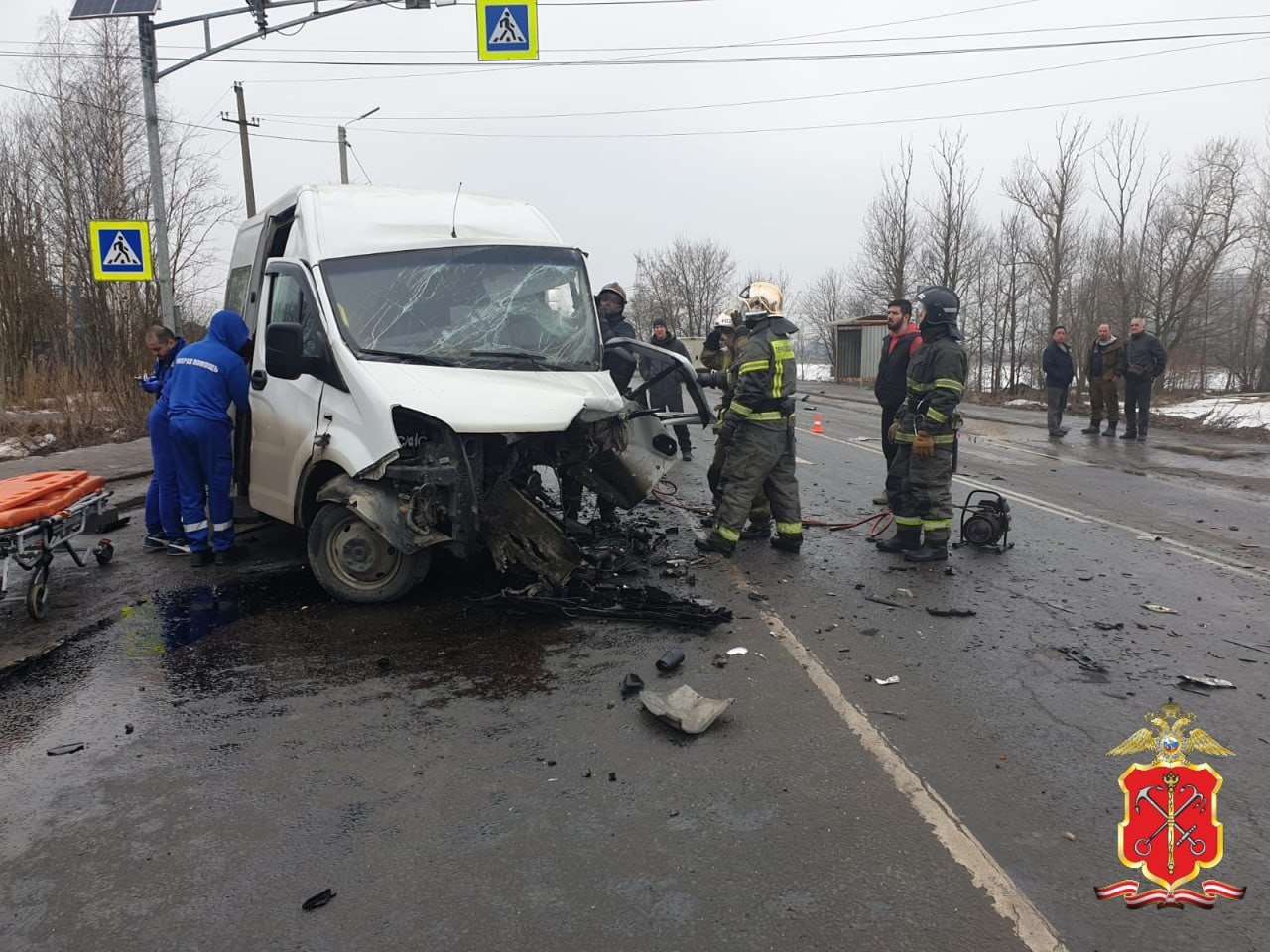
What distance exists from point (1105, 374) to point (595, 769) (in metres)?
14.3

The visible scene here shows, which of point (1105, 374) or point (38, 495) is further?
point (1105, 374)

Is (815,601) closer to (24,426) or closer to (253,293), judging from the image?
(253,293)

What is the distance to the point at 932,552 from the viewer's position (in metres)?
6.46

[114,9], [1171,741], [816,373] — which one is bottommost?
[1171,741]

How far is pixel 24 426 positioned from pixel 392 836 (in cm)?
1431

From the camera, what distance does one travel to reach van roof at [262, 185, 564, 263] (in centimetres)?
571

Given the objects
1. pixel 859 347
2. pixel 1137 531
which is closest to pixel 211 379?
pixel 1137 531

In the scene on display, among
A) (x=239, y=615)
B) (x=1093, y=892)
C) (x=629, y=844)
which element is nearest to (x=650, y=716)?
(x=629, y=844)

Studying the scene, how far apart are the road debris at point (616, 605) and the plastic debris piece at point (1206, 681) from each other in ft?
7.78

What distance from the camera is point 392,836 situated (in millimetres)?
2854

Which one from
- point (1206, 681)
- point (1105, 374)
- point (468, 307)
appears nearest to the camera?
point (1206, 681)

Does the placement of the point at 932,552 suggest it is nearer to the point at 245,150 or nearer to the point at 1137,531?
the point at 1137,531

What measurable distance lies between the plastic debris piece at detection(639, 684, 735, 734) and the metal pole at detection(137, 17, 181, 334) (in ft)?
40.6

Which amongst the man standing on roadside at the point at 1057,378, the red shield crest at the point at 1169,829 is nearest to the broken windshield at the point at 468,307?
the red shield crest at the point at 1169,829
